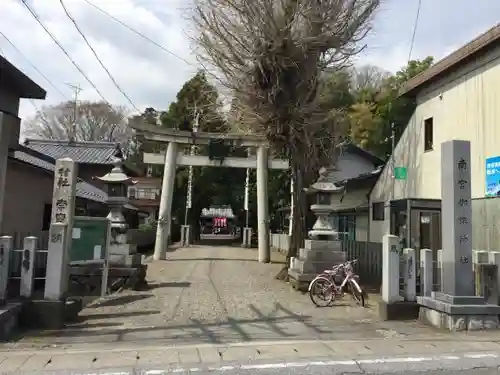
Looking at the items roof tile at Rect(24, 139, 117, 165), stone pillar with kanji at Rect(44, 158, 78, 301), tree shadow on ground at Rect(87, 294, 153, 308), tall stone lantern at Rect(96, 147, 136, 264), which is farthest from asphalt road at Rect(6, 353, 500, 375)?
roof tile at Rect(24, 139, 117, 165)

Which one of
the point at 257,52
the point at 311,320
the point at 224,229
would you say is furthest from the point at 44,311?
the point at 224,229

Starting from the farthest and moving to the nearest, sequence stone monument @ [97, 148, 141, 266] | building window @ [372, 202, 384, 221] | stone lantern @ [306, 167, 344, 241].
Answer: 1. building window @ [372, 202, 384, 221]
2. stone lantern @ [306, 167, 344, 241]
3. stone monument @ [97, 148, 141, 266]

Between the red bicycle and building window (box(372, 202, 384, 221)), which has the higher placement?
building window (box(372, 202, 384, 221))

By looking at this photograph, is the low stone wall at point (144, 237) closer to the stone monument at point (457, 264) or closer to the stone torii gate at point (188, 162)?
the stone torii gate at point (188, 162)

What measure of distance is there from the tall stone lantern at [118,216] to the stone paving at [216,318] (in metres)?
1.39

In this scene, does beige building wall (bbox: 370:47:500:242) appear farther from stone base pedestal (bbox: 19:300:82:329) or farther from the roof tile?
the roof tile

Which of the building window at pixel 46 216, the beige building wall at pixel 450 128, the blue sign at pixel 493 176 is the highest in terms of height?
the beige building wall at pixel 450 128

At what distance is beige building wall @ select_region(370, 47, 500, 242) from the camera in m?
13.8

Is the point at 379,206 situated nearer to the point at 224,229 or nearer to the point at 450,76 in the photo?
the point at 450,76

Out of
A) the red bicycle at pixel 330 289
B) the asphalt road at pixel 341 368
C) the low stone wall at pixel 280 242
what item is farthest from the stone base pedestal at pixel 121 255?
the low stone wall at pixel 280 242

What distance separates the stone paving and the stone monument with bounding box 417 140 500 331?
51 cm

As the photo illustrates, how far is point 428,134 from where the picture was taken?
691 inches

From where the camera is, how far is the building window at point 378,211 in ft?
66.0

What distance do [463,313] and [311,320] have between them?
2.96 m
